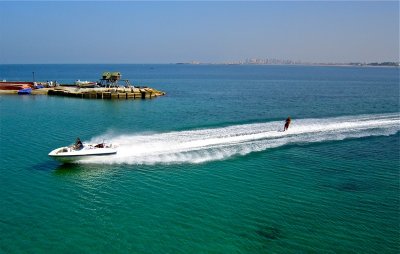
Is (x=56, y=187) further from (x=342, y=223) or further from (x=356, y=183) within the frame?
(x=356, y=183)

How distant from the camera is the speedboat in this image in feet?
95.2

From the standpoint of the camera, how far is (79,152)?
1160 inches

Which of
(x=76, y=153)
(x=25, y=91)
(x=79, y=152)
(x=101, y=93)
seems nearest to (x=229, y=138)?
(x=79, y=152)

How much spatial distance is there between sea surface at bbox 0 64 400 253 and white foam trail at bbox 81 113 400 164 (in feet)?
0.55

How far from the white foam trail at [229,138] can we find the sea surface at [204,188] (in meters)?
0.17

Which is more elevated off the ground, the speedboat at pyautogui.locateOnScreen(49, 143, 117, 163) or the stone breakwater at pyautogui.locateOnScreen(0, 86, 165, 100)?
the stone breakwater at pyautogui.locateOnScreen(0, 86, 165, 100)

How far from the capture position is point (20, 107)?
59281mm

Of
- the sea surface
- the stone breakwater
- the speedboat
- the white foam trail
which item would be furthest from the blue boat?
the speedboat

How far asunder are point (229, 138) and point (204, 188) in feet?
41.5

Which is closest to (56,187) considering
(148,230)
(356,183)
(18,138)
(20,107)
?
(148,230)

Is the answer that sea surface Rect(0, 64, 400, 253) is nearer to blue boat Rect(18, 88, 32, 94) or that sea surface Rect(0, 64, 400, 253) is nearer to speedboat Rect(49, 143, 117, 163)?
speedboat Rect(49, 143, 117, 163)

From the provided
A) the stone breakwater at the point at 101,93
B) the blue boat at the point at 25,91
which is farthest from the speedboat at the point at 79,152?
the blue boat at the point at 25,91

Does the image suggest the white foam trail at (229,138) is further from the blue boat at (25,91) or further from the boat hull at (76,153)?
the blue boat at (25,91)

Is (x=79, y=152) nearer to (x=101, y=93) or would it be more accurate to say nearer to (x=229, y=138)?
(x=229, y=138)
